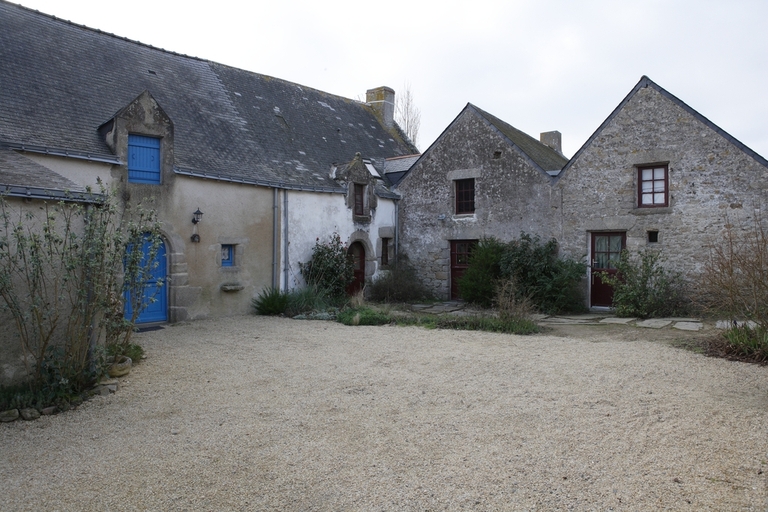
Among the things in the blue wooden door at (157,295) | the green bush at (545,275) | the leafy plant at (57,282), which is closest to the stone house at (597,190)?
the green bush at (545,275)

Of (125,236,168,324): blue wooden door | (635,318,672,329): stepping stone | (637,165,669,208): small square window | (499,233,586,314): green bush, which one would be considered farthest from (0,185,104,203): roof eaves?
(637,165,669,208): small square window

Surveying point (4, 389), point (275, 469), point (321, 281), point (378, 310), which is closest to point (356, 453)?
point (275, 469)

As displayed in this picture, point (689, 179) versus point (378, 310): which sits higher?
point (689, 179)

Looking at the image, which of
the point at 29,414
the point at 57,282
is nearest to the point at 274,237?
the point at 57,282

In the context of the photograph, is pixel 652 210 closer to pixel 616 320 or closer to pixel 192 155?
pixel 616 320

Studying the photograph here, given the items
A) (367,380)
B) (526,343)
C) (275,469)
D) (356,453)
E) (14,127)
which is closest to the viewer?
(275,469)

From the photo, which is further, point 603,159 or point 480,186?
point 480,186

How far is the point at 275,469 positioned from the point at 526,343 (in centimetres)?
546

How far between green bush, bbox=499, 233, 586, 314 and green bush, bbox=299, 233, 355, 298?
3833mm

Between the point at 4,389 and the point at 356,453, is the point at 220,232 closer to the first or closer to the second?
the point at 4,389

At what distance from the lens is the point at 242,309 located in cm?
1179

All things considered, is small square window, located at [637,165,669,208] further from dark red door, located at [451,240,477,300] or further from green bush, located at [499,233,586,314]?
dark red door, located at [451,240,477,300]

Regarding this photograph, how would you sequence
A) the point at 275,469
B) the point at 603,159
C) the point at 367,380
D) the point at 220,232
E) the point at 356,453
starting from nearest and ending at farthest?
the point at 275,469 < the point at 356,453 < the point at 367,380 < the point at 220,232 < the point at 603,159

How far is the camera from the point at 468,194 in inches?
579
